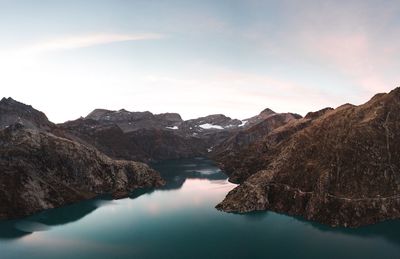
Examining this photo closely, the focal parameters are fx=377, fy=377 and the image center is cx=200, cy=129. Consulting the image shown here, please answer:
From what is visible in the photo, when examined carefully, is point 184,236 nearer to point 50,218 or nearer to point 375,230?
point 375,230

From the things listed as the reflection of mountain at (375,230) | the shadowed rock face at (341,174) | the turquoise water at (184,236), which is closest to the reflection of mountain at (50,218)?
the turquoise water at (184,236)

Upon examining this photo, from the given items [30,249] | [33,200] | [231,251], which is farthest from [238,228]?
[33,200]

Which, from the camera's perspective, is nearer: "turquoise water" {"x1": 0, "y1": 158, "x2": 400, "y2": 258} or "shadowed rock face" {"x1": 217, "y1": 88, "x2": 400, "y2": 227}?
"turquoise water" {"x1": 0, "y1": 158, "x2": 400, "y2": 258}

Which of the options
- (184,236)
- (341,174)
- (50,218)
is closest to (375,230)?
(341,174)

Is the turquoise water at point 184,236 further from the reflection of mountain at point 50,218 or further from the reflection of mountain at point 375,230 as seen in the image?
the reflection of mountain at point 50,218

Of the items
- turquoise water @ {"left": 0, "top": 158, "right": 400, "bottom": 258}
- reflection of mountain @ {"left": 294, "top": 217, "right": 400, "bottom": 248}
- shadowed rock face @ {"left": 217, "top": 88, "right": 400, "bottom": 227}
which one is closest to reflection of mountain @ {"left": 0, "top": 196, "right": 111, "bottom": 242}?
turquoise water @ {"left": 0, "top": 158, "right": 400, "bottom": 258}

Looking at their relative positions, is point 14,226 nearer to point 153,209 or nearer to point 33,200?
point 33,200

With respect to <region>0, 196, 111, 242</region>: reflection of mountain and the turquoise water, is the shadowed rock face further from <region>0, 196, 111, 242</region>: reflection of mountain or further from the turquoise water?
<region>0, 196, 111, 242</region>: reflection of mountain
